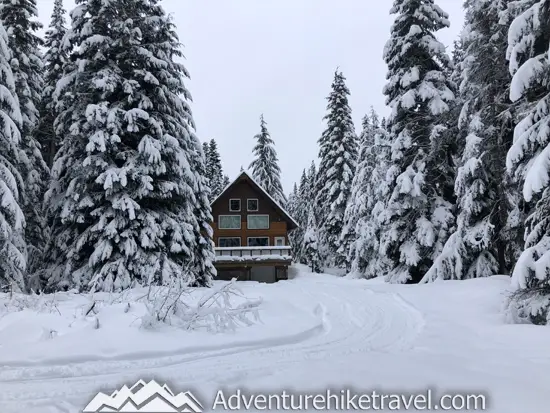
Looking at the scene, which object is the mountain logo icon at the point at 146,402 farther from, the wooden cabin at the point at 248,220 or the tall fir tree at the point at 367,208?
the wooden cabin at the point at 248,220

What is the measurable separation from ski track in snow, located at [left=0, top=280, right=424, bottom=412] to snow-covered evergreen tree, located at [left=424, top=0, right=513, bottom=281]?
6.42m

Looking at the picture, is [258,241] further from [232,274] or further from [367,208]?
[367,208]

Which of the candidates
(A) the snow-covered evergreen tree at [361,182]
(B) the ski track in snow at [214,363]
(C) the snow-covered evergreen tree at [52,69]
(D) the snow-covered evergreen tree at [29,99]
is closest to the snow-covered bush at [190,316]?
(B) the ski track in snow at [214,363]

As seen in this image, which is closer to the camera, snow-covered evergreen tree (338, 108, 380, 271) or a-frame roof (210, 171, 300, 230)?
snow-covered evergreen tree (338, 108, 380, 271)

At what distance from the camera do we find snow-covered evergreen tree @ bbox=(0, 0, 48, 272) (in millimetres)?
17612

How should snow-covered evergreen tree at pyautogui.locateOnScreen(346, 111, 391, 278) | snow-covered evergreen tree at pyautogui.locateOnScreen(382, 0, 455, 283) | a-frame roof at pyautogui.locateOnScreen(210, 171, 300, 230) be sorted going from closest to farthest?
snow-covered evergreen tree at pyautogui.locateOnScreen(382, 0, 455, 283) < snow-covered evergreen tree at pyautogui.locateOnScreen(346, 111, 391, 278) < a-frame roof at pyautogui.locateOnScreen(210, 171, 300, 230)

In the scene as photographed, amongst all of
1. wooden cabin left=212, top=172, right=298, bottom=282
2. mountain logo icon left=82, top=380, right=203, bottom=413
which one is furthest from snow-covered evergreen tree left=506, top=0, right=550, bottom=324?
wooden cabin left=212, top=172, right=298, bottom=282

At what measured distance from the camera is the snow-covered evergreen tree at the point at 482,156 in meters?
12.6

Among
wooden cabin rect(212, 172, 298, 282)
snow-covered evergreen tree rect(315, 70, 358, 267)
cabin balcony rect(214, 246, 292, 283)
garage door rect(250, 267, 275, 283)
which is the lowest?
garage door rect(250, 267, 275, 283)

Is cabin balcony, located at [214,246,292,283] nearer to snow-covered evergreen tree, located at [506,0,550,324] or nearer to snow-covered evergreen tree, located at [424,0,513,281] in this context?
snow-covered evergreen tree, located at [424,0,513,281]

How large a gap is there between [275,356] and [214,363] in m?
0.94

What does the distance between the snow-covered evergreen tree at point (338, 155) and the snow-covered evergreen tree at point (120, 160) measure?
20.4 m

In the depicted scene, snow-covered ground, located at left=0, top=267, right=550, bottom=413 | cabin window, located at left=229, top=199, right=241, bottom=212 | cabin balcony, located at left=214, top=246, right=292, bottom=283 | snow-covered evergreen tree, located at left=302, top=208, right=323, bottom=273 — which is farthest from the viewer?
snow-covered evergreen tree, located at left=302, top=208, right=323, bottom=273

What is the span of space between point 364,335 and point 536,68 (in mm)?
6346
